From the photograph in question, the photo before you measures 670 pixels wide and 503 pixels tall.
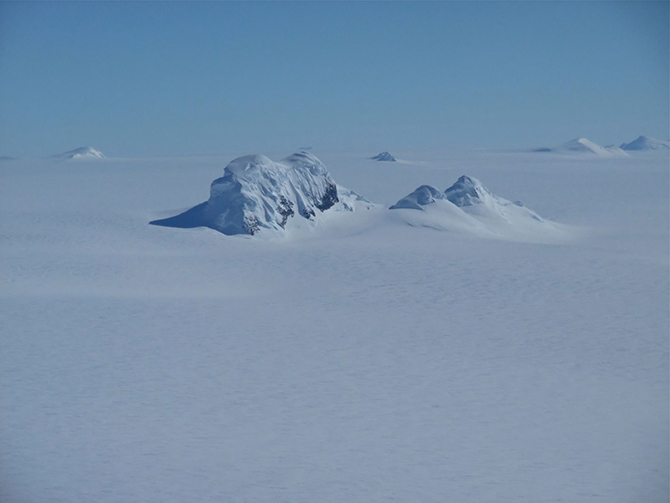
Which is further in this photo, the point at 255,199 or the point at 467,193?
the point at 467,193

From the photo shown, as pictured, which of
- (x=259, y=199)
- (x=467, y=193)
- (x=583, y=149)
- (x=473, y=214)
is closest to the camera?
(x=259, y=199)

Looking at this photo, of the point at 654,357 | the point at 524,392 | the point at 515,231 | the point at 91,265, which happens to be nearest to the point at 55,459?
the point at 524,392

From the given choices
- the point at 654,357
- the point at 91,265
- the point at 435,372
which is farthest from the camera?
the point at 91,265

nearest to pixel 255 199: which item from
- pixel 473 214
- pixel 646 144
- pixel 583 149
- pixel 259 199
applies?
pixel 259 199

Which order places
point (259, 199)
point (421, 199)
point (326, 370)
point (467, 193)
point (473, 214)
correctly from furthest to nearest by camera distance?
point (467, 193)
point (473, 214)
point (421, 199)
point (259, 199)
point (326, 370)

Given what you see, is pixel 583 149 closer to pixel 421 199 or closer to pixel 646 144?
pixel 646 144

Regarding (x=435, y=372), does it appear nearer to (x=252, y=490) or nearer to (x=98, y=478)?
(x=252, y=490)
